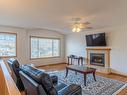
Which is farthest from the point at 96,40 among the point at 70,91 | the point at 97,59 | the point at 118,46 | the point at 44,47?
the point at 70,91

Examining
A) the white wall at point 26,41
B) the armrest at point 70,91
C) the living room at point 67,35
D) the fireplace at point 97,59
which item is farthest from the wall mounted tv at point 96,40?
the armrest at point 70,91

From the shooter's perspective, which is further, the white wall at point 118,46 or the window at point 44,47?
the window at point 44,47

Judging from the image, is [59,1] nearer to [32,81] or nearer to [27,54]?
[32,81]

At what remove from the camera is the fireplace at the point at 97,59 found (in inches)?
230

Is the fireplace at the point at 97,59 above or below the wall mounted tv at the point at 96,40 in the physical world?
below

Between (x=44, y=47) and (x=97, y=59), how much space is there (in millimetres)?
3516

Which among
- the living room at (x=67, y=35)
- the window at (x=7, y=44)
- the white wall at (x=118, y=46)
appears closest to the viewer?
the living room at (x=67, y=35)

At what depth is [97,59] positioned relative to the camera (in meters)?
6.09

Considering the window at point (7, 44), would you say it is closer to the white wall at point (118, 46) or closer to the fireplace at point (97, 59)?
the fireplace at point (97, 59)

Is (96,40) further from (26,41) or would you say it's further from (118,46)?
(26,41)

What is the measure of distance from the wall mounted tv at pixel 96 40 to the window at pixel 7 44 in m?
4.12

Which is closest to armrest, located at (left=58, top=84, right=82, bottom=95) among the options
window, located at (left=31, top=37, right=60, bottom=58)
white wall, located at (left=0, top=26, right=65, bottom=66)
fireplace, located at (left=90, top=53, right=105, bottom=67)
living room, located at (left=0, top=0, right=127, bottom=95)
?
living room, located at (left=0, top=0, right=127, bottom=95)

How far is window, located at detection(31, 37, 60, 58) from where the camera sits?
6.97 metres

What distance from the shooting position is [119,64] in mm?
→ 5199
